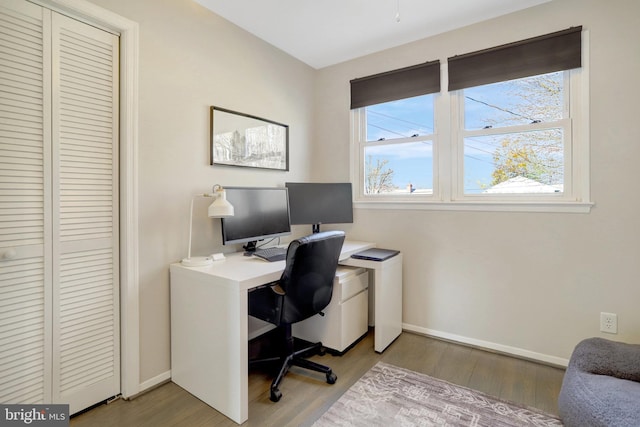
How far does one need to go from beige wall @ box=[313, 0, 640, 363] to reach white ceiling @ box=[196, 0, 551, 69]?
0.12m

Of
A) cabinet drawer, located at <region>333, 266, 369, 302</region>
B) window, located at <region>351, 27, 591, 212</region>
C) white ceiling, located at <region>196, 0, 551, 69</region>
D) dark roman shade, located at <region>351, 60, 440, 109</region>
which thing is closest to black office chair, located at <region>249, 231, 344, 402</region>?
cabinet drawer, located at <region>333, 266, 369, 302</region>

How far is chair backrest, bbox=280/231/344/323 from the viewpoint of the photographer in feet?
5.65

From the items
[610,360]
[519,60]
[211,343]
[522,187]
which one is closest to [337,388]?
[211,343]

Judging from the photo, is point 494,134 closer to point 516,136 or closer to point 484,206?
point 516,136

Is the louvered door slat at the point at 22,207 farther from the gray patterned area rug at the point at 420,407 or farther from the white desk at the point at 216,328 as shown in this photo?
the gray patterned area rug at the point at 420,407

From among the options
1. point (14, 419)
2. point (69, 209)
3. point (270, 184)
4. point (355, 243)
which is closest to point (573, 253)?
point (355, 243)

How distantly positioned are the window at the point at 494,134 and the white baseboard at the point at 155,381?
2.12 meters

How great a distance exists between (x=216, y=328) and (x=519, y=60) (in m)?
Answer: 2.63

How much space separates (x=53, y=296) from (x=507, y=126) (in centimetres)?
302

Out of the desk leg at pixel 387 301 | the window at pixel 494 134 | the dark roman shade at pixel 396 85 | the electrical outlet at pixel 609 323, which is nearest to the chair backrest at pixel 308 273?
the desk leg at pixel 387 301

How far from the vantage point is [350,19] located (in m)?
2.34

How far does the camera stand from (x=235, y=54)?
2.39m

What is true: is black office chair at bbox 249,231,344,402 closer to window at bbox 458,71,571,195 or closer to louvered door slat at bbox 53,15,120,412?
louvered door slat at bbox 53,15,120,412

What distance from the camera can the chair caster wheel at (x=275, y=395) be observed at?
179 cm
